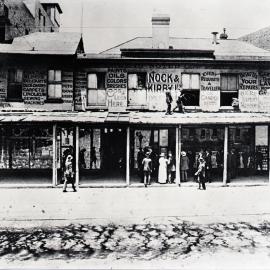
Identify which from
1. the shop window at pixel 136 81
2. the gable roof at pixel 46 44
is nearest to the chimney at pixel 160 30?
the shop window at pixel 136 81

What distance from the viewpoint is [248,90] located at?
64.2 ft

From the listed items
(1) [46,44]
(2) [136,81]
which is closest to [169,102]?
(2) [136,81]

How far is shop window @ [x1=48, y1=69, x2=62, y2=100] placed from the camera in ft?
63.3

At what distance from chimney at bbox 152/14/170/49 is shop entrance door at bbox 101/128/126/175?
206 inches

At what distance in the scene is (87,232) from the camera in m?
10.2

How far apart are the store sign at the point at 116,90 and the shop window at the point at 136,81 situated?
281 millimetres

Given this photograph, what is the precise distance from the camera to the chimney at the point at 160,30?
20672mm

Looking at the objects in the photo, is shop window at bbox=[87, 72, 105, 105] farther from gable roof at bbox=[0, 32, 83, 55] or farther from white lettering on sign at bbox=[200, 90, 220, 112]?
white lettering on sign at bbox=[200, 90, 220, 112]

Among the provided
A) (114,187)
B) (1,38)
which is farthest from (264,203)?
(1,38)

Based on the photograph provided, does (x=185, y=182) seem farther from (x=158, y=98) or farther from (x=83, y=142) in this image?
(x=83, y=142)

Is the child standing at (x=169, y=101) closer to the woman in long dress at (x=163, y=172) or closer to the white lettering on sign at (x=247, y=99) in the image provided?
the woman in long dress at (x=163, y=172)

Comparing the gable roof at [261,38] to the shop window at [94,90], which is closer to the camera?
the shop window at [94,90]

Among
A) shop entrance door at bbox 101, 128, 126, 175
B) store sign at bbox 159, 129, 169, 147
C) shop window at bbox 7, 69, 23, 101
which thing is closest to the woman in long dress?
store sign at bbox 159, 129, 169, 147

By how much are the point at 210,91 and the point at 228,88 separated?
40.4 inches
